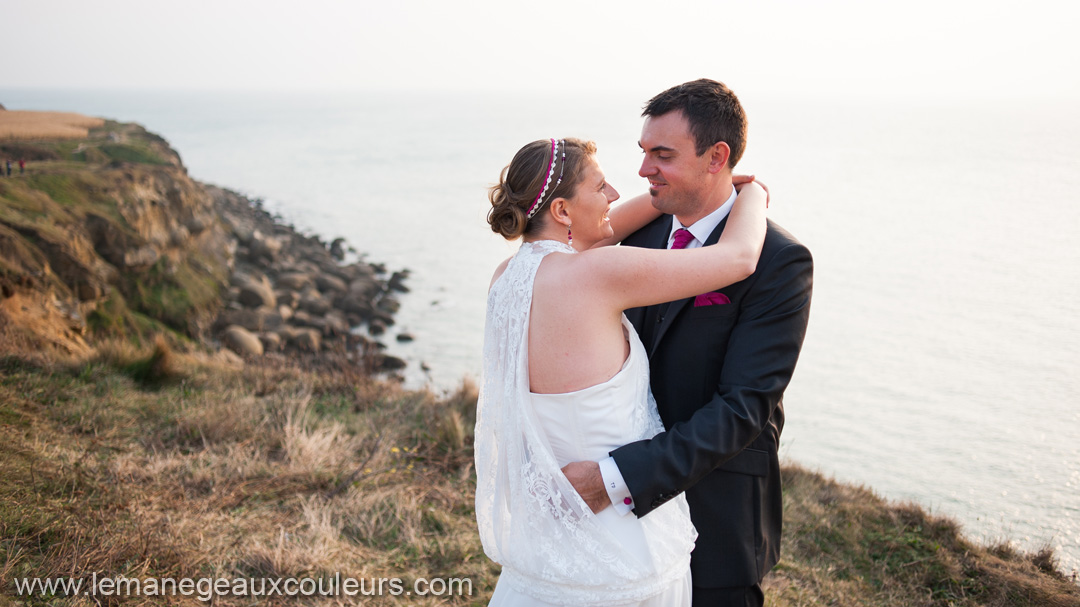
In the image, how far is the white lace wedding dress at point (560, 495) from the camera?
7.28 ft

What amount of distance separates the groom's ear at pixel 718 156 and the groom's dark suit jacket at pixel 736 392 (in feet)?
0.83

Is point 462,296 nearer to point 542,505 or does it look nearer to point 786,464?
point 786,464

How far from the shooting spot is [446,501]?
17.7 feet

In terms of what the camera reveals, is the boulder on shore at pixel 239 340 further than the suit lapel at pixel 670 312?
Yes

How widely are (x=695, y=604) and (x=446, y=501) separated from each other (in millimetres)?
3102

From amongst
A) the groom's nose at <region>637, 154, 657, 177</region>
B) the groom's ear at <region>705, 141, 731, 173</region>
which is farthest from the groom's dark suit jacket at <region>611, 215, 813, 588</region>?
the groom's nose at <region>637, 154, 657, 177</region>

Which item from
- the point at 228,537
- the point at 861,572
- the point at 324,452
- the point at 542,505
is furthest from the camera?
the point at 324,452

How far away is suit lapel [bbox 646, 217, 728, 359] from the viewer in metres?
2.66

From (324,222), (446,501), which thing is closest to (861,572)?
(446,501)

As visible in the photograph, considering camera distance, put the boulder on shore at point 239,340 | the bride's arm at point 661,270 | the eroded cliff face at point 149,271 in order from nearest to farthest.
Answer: the bride's arm at point 661,270, the eroded cliff face at point 149,271, the boulder on shore at point 239,340

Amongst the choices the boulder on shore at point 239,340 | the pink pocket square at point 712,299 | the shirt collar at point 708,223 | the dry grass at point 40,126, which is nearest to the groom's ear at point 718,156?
the shirt collar at point 708,223

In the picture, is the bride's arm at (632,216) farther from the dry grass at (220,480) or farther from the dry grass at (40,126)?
the dry grass at (40,126)

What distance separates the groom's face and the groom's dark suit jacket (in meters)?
0.20

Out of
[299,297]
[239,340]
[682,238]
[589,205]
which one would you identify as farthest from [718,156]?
[299,297]
